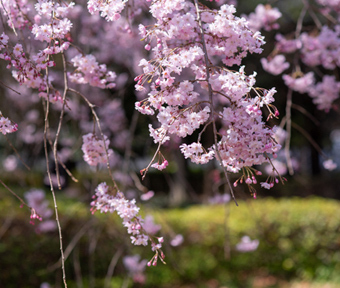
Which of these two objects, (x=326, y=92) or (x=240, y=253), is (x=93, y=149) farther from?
(x=240, y=253)

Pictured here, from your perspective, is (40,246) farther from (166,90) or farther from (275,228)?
(166,90)

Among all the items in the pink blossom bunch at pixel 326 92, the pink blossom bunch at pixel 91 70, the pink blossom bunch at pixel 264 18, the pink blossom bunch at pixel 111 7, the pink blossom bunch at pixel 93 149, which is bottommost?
the pink blossom bunch at pixel 326 92

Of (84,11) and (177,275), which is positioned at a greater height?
(84,11)

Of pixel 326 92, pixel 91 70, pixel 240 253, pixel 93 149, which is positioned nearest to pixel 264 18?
pixel 326 92

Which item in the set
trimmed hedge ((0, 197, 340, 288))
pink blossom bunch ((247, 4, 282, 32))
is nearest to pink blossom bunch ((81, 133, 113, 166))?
pink blossom bunch ((247, 4, 282, 32))

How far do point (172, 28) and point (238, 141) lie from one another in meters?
0.46

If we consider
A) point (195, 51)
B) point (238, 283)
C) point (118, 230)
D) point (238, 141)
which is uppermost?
point (195, 51)

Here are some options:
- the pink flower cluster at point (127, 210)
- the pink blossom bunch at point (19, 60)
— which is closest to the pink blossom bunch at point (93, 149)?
the pink flower cluster at point (127, 210)

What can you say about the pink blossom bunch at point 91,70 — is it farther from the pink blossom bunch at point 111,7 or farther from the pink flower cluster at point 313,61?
the pink flower cluster at point 313,61

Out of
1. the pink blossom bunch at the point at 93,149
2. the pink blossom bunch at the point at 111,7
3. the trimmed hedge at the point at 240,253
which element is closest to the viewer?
the pink blossom bunch at the point at 111,7

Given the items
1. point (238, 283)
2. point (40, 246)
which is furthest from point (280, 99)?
point (40, 246)

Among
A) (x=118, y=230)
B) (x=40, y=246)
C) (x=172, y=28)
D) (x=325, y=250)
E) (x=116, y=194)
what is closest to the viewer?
(x=172, y=28)

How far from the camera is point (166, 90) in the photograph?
128 centimetres

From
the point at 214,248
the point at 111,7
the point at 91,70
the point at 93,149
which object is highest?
the point at 111,7
